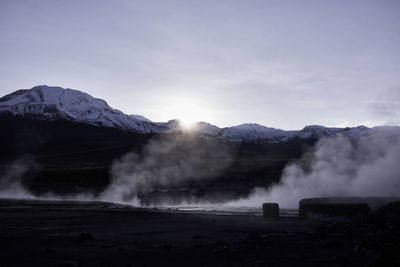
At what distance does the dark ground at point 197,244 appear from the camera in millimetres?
9766

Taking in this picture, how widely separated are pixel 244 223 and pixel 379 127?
28164 mm

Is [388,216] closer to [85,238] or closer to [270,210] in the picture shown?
[270,210]

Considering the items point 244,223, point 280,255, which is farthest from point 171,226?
point 280,255

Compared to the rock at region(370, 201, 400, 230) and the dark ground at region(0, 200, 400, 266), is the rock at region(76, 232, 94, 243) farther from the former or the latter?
the rock at region(370, 201, 400, 230)

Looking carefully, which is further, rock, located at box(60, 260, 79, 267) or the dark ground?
the dark ground

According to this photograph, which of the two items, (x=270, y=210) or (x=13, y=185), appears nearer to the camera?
(x=270, y=210)

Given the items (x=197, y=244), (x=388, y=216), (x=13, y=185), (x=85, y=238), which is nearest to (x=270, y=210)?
(x=388, y=216)

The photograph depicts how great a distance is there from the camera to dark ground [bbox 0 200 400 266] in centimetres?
977

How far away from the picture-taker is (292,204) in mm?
28406

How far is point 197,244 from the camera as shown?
1234 centimetres

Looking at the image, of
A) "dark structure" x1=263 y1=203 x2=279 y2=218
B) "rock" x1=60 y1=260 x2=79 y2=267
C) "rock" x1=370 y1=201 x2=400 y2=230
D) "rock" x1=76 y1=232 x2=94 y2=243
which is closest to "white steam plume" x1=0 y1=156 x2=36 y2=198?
"dark structure" x1=263 y1=203 x2=279 y2=218

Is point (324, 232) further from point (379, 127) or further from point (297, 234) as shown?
point (379, 127)

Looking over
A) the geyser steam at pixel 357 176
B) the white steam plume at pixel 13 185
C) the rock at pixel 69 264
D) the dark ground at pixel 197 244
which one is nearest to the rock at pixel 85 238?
the dark ground at pixel 197 244

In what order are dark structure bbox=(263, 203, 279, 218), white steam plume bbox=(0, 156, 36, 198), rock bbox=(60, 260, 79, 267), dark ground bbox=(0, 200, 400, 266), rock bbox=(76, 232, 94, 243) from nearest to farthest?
rock bbox=(60, 260, 79, 267) < dark ground bbox=(0, 200, 400, 266) < rock bbox=(76, 232, 94, 243) < dark structure bbox=(263, 203, 279, 218) < white steam plume bbox=(0, 156, 36, 198)
